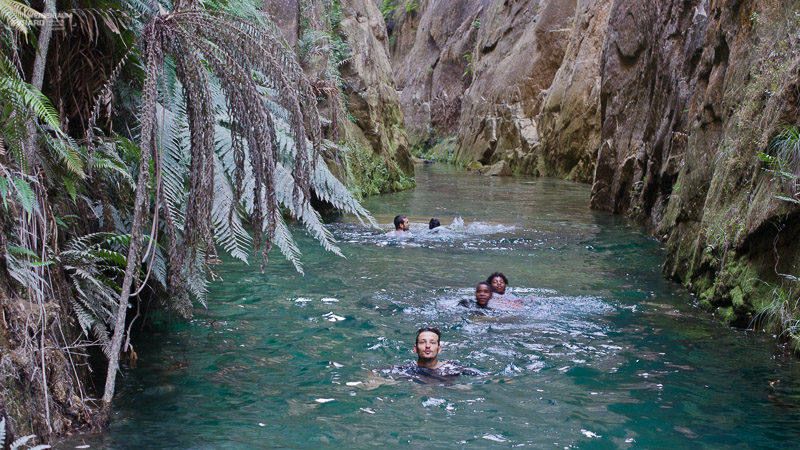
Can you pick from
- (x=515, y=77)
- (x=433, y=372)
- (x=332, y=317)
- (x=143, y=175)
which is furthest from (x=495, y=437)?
(x=515, y=77)

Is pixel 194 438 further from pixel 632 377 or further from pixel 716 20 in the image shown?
pixel 716 20

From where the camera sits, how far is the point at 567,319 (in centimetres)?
618

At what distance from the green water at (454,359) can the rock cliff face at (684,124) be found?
0.69 m

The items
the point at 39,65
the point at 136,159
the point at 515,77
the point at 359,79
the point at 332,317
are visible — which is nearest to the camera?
the point at 39,65

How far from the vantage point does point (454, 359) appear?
17.0ft

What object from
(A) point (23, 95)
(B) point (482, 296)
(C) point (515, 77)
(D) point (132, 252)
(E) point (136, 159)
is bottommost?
(B) point (482, 296)

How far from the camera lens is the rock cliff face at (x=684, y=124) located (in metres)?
5.70

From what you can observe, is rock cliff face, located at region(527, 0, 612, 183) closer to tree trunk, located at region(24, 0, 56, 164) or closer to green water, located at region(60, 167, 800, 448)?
green water, located at region(60, 167, 800, 448)

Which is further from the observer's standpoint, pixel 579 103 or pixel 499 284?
pixel 579 103

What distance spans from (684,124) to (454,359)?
23.9 feet

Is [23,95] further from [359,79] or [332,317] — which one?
[359,79]

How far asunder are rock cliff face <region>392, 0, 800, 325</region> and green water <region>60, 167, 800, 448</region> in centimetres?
69

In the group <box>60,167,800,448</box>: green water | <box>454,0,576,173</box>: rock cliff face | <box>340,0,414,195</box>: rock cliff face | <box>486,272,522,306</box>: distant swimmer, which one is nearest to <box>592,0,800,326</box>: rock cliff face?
<box>60,167,800,448</box>: green water

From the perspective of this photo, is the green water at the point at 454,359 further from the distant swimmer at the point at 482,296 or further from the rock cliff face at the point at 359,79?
the rock cliff face at the point at 359,79
